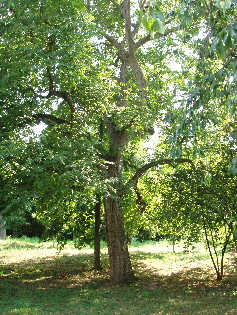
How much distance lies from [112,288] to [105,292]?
50 cm

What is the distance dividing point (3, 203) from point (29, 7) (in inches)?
167

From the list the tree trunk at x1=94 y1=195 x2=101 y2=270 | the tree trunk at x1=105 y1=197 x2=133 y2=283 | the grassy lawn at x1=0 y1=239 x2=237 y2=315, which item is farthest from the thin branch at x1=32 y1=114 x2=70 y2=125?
the grassy lawn at x1=0 y1=239 x2=237 y2=315

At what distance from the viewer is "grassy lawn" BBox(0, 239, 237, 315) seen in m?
8.48

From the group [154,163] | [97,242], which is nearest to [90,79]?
[154,163]

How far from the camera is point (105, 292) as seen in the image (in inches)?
405

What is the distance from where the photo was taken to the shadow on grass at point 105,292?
27.6 feet

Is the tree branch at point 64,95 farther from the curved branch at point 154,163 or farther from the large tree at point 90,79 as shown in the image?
the curved branch at point 154,163

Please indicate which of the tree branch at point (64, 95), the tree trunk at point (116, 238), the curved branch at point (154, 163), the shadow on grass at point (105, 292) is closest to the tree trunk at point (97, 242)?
the shadow on grass at point (105, 292)

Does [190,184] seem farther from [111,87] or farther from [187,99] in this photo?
[187,99]

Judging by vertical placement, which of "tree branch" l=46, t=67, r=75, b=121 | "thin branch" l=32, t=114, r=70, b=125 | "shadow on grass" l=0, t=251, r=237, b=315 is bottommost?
"shadow on grass" l=0, t=251, r=237, b=315

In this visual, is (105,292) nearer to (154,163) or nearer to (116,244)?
(116,244)

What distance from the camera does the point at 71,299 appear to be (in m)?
9.55

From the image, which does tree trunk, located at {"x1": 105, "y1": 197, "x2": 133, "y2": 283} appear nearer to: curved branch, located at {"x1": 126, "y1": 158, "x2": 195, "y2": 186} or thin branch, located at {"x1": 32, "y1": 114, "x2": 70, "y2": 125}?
curved branch, located at {"x1": 126, "y1": 158, "x2": 195, "y2": 186}

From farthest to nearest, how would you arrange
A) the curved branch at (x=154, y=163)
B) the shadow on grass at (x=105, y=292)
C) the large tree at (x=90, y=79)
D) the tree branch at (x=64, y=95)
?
the curved branch at (x=154, y=163)
the tree branch at (x=64, y=95)
the shadow on grass at (x=105, y=292)
the large tree at (x=90, y=79)
